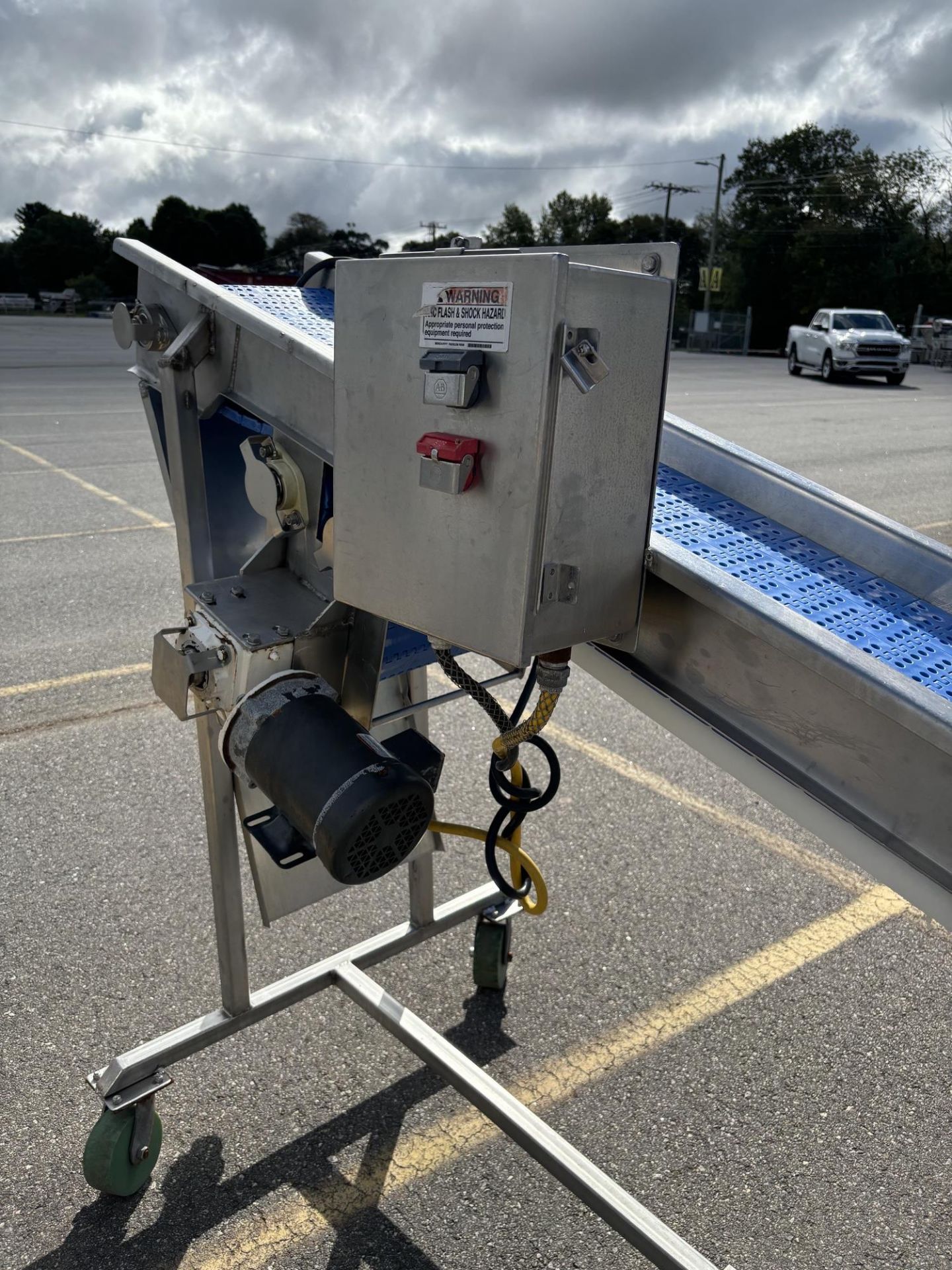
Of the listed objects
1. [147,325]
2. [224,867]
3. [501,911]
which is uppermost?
[147,325]

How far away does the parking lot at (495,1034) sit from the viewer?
230 centimetres

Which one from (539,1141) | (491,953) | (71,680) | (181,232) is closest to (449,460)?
(539,1141)

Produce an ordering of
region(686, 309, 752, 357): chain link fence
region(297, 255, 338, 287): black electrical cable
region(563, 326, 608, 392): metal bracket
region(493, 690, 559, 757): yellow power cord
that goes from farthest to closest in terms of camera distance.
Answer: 1. region(686, 309, 752, 357): chain link fence
2. region(297, 255, 338, 287): black electrical cable
3. region(493, 690, 559, 757): yellow power cord
4. region(563, 326, 608, 392): metal bracket

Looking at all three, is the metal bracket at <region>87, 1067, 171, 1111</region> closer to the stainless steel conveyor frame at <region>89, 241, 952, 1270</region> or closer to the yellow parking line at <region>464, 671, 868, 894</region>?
the stainless steel conveyor frame at <region>89, 241, 952, 1270</region>

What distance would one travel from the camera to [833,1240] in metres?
2.29

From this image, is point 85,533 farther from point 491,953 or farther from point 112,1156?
point 112,1156

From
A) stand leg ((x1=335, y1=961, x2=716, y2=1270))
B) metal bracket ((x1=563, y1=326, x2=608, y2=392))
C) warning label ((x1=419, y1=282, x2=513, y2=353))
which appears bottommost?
stand leg ((x1=335, y1=961, x2=716, y2=1270))

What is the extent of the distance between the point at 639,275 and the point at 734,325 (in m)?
43.9

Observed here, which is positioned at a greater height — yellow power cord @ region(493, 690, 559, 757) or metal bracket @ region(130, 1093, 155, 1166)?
yellow power cord @ region(493, 690, 559, 757)

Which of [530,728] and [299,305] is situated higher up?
[299,305]

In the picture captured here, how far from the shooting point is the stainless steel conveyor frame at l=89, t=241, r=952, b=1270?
137cm

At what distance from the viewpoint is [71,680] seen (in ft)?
16.0

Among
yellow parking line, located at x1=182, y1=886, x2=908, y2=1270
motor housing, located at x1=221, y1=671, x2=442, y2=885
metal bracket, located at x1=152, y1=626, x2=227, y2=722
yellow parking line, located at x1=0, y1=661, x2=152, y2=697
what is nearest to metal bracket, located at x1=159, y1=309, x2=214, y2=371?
metal bracket, located at x1=152, y1=626, x2=227, y2=722

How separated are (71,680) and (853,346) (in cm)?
2368
